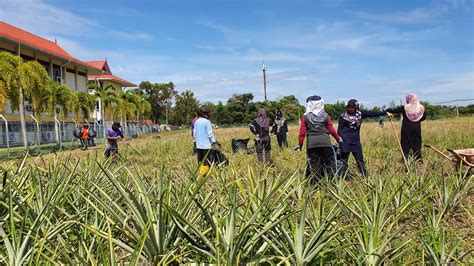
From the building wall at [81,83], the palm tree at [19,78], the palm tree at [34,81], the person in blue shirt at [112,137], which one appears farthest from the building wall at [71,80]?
the person in blue shirt at [112,137]

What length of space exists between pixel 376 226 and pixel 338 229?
227 mm

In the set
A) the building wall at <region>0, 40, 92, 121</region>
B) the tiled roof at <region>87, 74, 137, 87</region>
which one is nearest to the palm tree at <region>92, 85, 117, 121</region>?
the building wall at <region>0, 40, 92, 121</region>

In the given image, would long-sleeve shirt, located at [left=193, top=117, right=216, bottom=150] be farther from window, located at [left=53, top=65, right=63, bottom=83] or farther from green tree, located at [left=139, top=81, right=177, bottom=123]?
green tree, located at [left=139, top=81, right=177, bottom=123]

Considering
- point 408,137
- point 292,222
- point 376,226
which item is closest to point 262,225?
point 292,222

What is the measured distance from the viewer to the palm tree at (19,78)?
15812 mm

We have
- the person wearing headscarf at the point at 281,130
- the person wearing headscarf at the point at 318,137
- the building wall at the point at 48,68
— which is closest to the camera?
the person wearing headscarf at the point at 318,137

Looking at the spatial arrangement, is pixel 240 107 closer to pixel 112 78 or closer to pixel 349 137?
pixel 112 78

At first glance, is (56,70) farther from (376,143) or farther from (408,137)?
(408,137)

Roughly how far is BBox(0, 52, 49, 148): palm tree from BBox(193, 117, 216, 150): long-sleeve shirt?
11.9m

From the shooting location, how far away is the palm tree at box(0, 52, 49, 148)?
623 inches

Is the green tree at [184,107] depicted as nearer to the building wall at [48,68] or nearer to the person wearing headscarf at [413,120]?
the building wall at [48,68]

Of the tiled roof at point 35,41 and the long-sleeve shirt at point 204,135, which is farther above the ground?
the tiled roof at point 35,41

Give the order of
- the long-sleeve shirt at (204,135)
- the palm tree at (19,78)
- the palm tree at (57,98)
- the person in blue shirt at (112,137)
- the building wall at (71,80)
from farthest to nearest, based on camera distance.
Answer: the building wall at (71,80)
the palm tree at (57,98)
the palm tree at (19,78)
the person in blue shirt at (112,137)
the long-sleeve shirt at (204,135)

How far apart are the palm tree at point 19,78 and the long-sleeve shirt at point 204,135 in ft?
39.1
